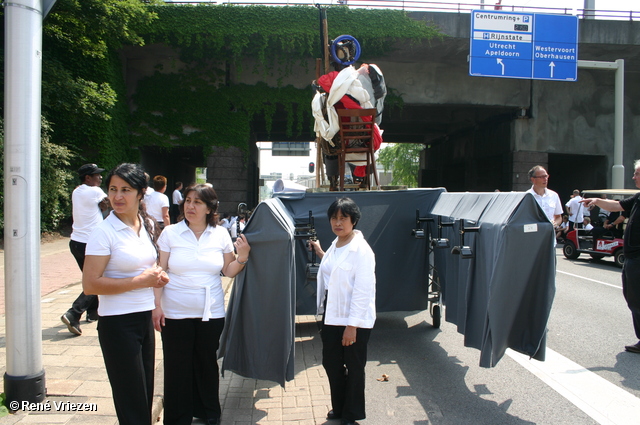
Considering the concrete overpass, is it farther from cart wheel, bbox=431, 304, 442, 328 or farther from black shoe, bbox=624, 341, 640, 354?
black shoe, bbox=624, 341, 640, 354

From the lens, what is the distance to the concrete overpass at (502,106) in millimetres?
19531

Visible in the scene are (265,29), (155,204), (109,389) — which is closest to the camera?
(109,389)

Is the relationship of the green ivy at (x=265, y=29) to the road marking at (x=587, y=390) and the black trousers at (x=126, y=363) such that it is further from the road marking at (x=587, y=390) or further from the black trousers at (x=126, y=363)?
the black trousers at (x=126, y=363)

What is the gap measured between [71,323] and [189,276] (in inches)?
118

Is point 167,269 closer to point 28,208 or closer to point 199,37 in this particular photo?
point 28,208

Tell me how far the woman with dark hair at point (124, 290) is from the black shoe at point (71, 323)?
305cm

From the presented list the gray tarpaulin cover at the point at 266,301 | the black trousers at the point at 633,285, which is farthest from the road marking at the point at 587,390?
the gray tarpaulin cover at the point at 266,301

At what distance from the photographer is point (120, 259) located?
293 centimetres

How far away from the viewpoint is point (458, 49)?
786 inches

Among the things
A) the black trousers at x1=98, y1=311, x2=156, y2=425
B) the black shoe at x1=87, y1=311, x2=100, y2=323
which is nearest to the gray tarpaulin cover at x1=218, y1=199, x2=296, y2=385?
the black trousers at x1=98, y1=311, x2=156, y2=425

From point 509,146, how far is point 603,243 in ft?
33.0

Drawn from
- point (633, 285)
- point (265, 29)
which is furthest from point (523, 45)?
point (633, 285)

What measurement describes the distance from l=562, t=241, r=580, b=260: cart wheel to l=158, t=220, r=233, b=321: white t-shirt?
1363cm

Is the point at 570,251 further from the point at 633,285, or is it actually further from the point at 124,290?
the point at 124,290
